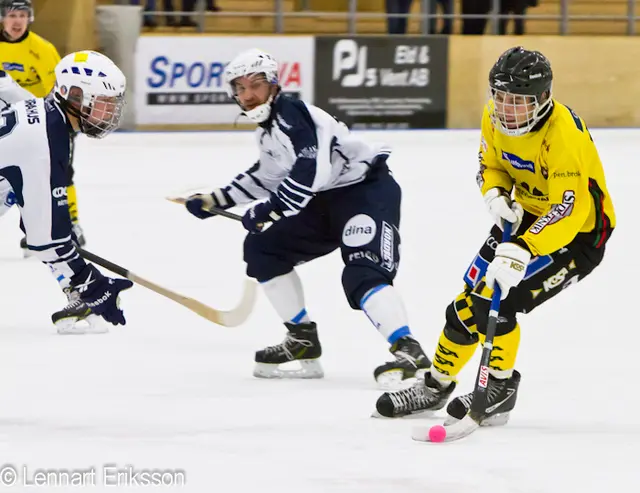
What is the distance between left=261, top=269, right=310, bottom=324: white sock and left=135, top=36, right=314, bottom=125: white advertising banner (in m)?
8.76

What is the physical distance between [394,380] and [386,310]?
9.4 inches

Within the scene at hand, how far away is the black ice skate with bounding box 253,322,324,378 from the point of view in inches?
175

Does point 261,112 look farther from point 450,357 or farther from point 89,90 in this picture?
point 450,357

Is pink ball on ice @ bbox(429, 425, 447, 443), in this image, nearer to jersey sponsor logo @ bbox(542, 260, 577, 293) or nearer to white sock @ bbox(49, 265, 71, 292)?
jersey sponsor logo @ bbox(542, 260, 577, 293)

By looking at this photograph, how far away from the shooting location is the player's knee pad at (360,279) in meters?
4.27

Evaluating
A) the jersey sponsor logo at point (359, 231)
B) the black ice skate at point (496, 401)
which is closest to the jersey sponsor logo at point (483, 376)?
the black ice skate at point (496, 401)

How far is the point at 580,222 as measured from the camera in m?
3.54

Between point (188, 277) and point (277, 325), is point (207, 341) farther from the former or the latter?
point (188, 277)

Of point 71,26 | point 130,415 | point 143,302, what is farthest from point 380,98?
point 130,415

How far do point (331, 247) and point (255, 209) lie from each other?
344mm

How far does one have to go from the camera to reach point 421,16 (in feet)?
46.4

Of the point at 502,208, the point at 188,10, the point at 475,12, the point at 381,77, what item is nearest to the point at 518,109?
the point at 502,208

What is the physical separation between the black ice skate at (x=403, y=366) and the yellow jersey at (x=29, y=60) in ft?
13.7

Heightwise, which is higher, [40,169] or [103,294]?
[40,169]
